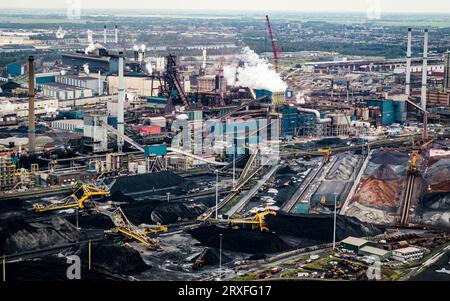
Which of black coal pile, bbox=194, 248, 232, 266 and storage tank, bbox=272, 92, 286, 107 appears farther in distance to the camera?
storage tank, bbox=272, 92, 286, 107

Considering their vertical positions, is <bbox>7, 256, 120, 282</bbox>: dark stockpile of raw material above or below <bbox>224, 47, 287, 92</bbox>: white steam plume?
below

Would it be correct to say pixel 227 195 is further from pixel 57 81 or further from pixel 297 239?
pixel 57 81

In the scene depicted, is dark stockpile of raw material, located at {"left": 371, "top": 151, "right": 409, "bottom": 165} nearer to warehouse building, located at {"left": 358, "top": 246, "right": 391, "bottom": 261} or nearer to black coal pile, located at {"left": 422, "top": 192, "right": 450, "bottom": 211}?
black coal pile, located at {"left": 422, "top": 192, "right": 450, "bottom": 211}

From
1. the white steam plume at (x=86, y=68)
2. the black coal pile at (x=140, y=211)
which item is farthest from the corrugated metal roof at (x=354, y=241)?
the white steam plume at (x=86, y=68)

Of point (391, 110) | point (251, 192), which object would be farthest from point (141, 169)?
point (391, 110)

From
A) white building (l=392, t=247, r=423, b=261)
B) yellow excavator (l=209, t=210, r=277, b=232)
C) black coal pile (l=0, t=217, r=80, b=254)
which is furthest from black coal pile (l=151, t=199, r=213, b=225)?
white building (l=392, t=247, r=423, b=261)

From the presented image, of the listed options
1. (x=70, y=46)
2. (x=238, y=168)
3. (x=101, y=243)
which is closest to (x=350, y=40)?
(x=70, y=46)

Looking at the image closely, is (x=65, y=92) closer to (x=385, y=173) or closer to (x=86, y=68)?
(x=86, y=68)
